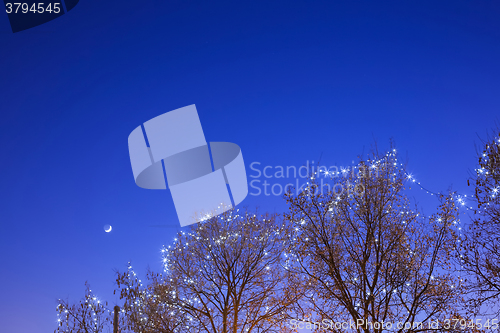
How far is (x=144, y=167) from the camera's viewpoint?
15.7m

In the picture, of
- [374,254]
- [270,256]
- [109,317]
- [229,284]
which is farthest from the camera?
[109,317]

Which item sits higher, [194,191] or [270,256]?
[194,191]

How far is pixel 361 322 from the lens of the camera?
994 centimetres

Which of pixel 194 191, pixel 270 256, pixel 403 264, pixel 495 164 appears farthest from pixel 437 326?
pixel 194 191

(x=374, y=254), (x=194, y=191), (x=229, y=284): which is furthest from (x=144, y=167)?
(x=374, y=254)

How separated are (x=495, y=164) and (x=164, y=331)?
13687 millimetres

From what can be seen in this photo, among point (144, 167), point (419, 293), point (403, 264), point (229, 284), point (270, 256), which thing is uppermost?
point (144, 167)

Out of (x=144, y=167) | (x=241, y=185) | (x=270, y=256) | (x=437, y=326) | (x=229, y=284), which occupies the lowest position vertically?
(x=437, y=326)

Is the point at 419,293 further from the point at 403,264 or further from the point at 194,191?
the point at 194,191

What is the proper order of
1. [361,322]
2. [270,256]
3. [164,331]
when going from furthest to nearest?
[270,256] → [164,331] → [361,322]

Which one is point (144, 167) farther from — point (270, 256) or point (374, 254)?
point (374, 254)

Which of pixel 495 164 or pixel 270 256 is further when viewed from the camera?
pixel 270 256

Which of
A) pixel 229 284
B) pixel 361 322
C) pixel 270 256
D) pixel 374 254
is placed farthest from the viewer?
pixel 270 256

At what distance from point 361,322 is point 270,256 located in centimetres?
775
